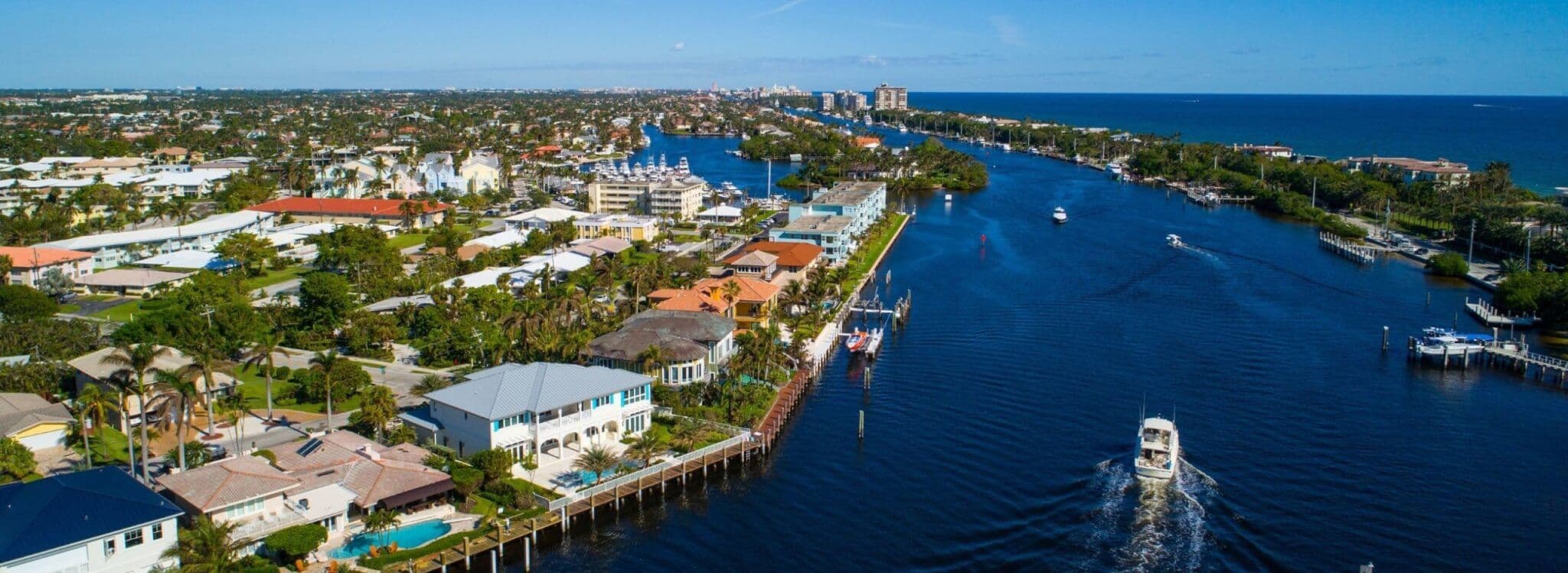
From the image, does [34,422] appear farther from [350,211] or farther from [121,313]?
[350,211]

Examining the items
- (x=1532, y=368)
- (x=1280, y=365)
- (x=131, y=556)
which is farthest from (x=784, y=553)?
(x=1532, y=368)

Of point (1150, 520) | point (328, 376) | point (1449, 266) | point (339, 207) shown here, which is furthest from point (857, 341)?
point (339, 207)

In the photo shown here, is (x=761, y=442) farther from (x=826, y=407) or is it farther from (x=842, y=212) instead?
(x=842, y=212)

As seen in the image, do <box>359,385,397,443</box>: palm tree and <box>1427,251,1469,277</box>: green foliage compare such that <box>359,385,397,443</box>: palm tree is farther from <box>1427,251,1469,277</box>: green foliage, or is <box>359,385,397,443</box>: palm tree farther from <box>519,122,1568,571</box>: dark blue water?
<box>1427,251,1469,277</box>: green foliage

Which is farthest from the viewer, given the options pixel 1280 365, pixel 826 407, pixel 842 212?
pixel 842 212

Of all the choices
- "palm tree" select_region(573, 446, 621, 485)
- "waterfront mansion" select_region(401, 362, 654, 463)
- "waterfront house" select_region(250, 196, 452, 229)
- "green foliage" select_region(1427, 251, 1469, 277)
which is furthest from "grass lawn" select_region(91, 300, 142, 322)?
"green foliage" select_region(1427, 251, 1469, 277)
